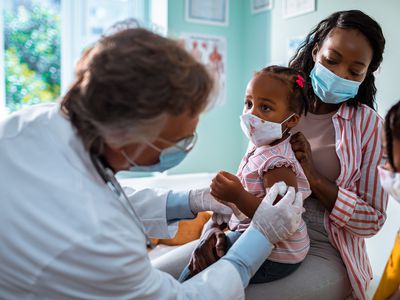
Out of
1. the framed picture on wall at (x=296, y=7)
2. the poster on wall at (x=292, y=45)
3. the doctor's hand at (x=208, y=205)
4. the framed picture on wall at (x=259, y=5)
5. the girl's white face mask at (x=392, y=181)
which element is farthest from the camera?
the framed picture on wall at (x=259, y=5)

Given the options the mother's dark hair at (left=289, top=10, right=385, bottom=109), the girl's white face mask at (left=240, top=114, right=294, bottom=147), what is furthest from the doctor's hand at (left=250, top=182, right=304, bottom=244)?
the mother's dark hair at (left=289, top=10, right=385, bottom=109)

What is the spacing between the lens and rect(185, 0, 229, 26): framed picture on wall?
3.55 m

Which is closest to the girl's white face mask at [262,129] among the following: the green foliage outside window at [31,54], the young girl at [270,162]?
the young girl at [270,162]

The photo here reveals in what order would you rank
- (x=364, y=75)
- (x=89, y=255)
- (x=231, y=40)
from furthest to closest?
(x=231, y=40) < (x=364, y=75) < (x=89, y=255)

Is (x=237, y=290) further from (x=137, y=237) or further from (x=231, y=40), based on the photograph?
(x=231, y=40)

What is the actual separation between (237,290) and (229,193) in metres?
0.29

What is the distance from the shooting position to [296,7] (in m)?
3.13

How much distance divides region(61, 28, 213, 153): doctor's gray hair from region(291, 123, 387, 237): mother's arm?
20.6 inches

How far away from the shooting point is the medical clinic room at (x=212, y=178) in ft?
3.07

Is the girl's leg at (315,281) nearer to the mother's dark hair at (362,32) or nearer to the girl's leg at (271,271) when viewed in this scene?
the girl's leg at (271,271)

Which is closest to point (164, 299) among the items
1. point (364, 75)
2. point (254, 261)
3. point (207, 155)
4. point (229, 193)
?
point (254, 261)

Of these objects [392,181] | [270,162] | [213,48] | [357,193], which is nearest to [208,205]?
[270,162]

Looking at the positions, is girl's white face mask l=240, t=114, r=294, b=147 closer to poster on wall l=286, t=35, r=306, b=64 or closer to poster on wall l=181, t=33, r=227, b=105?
poster on wall l=286, t=35, r=306, b=64

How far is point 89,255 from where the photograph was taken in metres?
0.91
